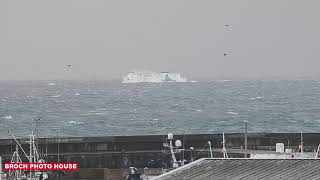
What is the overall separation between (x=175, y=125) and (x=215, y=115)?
25.4 metres

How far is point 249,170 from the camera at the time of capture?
116 ft

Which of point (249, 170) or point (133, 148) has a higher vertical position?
point (133, 148)

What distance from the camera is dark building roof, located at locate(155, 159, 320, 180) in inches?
1356

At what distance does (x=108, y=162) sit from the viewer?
6944 cm

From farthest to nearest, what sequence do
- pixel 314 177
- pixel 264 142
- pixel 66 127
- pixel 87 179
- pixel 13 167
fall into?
pixel 66 127 → pixel 264 142 → pixel 87 179 → pixel 13 167 → pixel 314 177

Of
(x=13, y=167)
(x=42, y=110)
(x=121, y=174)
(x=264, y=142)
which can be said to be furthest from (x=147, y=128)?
(x=13, y=167)

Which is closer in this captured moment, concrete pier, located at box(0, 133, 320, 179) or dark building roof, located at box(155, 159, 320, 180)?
dark building roof, located at box(155, 159, 320, 180)

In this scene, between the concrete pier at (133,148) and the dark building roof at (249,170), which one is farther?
the concrete pier at (133,148)

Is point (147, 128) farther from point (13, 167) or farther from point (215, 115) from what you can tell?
point (13, 167)

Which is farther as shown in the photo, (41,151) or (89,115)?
(89,115)

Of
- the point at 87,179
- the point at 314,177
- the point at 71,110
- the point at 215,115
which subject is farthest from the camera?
the point at 71,110

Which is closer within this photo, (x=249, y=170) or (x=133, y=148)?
(x=249, y=170)

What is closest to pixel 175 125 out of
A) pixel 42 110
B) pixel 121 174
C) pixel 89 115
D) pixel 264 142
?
pixel 89 115

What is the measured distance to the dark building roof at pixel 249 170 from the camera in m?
34.4
